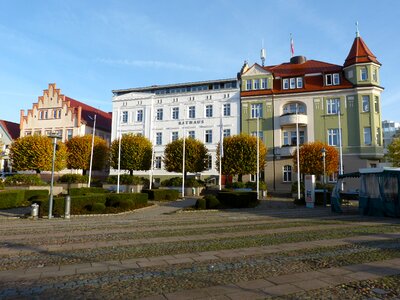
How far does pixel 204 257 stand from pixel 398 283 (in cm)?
426

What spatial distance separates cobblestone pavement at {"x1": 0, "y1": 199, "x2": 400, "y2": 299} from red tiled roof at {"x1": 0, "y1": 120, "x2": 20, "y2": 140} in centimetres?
5745

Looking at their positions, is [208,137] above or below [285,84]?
below

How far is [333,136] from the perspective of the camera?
143 ft

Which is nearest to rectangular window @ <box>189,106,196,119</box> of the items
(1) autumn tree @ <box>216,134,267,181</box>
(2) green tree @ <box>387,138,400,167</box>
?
(1) autumn tree @ <box>216,134,267,181</box>

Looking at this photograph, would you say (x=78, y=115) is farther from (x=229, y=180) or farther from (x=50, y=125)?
(x=229, y=180)

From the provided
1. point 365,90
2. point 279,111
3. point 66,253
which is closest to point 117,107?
point 279,111

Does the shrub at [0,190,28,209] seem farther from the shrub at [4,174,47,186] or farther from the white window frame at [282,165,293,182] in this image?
the white window frame at [282,165,293,182]

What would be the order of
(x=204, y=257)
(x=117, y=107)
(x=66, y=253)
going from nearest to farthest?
(x=204, y=257), (x=66, y=253), (x=117, y=107)

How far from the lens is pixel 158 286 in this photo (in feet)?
19.4

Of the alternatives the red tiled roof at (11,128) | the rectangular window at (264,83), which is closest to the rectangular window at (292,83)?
the rectangular window at (264,83)

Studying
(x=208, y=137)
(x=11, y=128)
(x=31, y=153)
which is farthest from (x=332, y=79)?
(x=11, y=128)

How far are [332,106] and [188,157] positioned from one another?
823 inches

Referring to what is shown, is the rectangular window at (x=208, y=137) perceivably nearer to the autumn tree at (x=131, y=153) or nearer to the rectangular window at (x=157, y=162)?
the rectangular window at (x=157, y=162)

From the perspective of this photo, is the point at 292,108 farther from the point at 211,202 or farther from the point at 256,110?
the point at 211,202
